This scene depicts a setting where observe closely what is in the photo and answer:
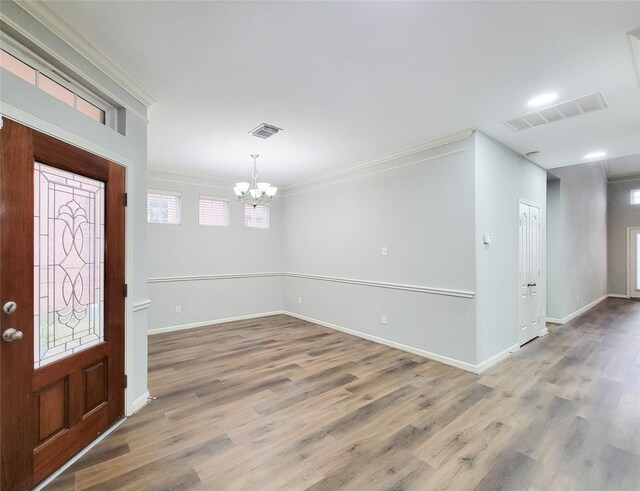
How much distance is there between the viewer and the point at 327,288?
5.62m

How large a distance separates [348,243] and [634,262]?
356 inches

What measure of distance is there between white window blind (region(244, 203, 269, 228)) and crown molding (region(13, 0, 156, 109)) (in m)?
3.64

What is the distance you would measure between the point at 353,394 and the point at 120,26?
3.50 metres

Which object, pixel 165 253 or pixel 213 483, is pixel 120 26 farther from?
pixel 165 253

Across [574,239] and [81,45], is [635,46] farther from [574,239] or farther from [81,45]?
[574,239]

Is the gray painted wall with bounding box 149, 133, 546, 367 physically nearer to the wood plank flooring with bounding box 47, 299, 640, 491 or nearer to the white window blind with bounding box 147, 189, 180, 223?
the white window blind with bounding box 147, 189, 180, 223

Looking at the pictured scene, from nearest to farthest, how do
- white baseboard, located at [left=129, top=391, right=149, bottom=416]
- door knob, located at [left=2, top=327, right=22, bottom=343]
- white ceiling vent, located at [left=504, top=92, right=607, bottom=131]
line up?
door knob, located at [left=2, top=327, right=22, bottom=343] < white baseboard, located at [left=129, top=391, right=149, bottom=416] < white ceiling vent, located at [left=504, top=92, right=607, bottom=131]

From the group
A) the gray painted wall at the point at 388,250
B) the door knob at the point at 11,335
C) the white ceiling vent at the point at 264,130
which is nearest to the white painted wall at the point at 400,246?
the gray painted wall at the point at 388,250

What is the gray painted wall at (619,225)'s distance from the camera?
337 inches

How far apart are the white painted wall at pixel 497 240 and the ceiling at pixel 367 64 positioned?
38 cm

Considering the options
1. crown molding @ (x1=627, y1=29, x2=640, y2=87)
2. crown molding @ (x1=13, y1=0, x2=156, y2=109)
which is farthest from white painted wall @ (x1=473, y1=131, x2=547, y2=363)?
crown molding @ (x1=13, y1=0, x2=156, y2=109)

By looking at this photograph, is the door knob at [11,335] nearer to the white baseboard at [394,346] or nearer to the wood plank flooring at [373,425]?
the wood plank flooring at [373,425]

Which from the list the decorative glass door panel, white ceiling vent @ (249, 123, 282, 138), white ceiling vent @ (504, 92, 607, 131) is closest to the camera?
the decorative glass door panel

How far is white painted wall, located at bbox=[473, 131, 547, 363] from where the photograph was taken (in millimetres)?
3566
